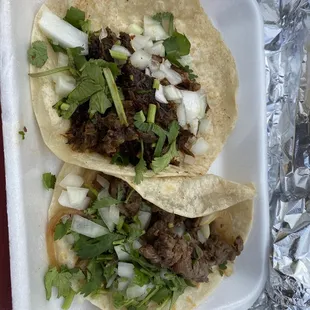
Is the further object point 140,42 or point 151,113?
point 140,42

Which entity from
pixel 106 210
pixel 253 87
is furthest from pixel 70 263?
pixel 253 87

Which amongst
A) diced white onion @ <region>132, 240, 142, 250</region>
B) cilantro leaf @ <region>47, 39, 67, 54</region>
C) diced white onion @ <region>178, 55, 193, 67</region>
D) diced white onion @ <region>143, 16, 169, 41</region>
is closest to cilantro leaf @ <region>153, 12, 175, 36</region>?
diced white onion @ <region>143, 16, 169, 41</region>

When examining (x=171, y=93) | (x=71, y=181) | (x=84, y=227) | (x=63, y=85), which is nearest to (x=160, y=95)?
(x=171, y=93)

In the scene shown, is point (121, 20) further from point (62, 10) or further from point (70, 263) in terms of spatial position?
point (70, 263)

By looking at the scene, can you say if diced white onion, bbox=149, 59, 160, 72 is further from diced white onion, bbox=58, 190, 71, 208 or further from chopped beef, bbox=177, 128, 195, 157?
diced white onion, bbox=58, 190, 71, 208

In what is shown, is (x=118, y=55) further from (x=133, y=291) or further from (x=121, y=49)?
(x=133, y=291)

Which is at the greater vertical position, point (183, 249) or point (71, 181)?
point (71, 181)

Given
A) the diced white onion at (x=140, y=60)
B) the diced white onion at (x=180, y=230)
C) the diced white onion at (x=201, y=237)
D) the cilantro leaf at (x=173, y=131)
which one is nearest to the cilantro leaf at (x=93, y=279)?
the diced white onion at (x=180, y=230)
